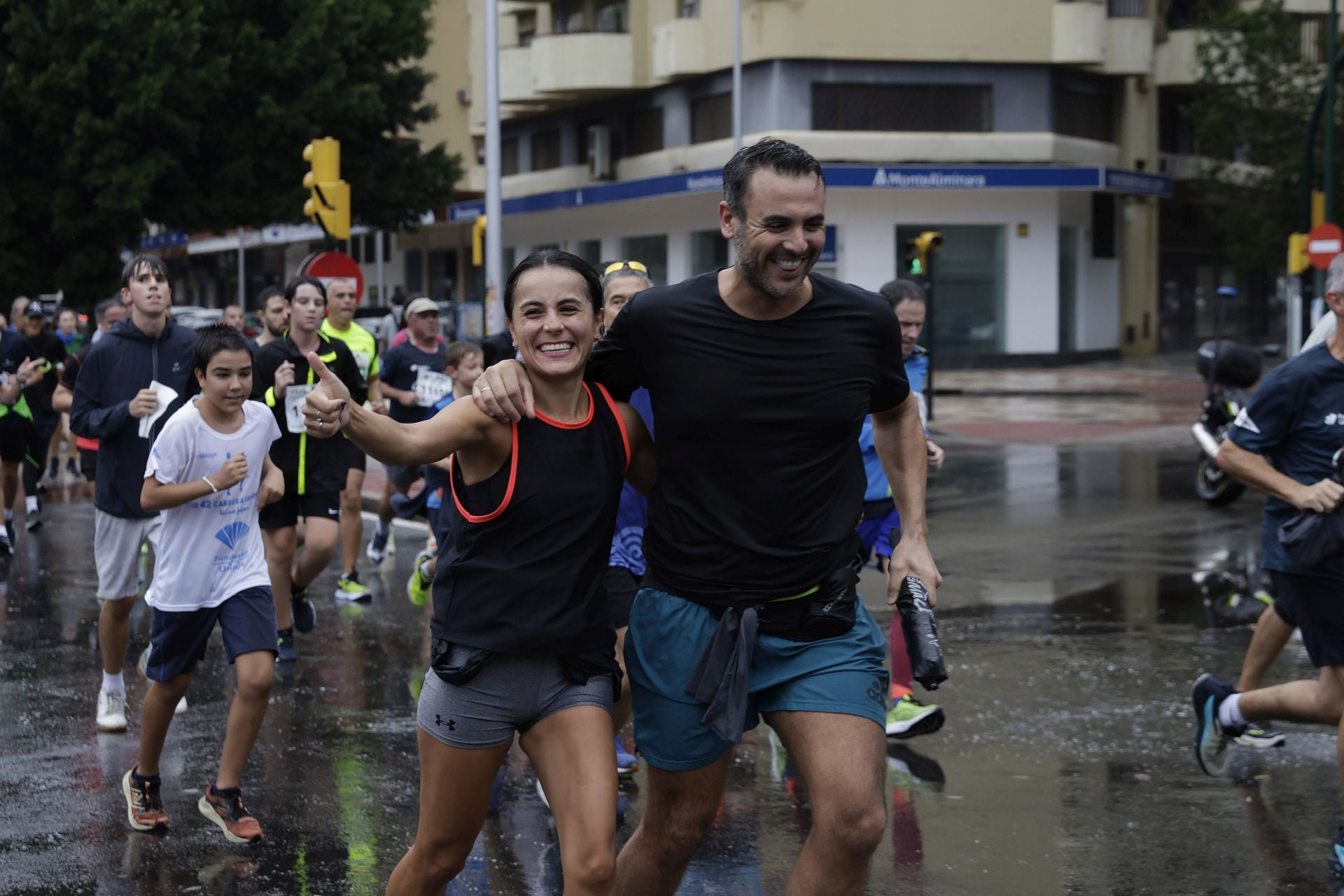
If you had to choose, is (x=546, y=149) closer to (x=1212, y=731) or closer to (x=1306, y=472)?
(x=1212, y=731)

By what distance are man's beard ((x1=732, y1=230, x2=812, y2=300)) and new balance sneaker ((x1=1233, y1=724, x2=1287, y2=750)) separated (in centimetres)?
366

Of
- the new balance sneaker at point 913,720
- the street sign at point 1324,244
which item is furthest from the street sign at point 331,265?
the street sign at point 1324,244

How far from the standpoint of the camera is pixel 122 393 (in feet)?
24.8

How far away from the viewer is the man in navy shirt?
5.53 m

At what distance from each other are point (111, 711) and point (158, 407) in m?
1.28

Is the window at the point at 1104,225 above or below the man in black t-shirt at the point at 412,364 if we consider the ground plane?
above

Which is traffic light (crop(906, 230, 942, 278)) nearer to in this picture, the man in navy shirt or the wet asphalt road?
the wet asphalt road

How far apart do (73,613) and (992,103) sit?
30.7 meters

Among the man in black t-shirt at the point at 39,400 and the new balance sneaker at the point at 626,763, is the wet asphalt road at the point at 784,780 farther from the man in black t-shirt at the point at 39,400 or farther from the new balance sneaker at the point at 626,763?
the man in black t-shirt at the point at 39,400

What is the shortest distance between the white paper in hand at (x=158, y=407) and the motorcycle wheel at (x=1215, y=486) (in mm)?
9928

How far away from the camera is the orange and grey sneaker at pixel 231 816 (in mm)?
5566

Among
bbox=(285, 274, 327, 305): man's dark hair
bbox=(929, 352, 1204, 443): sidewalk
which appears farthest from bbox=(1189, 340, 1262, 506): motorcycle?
bbox=(285, 274, 327, 305): man's dark hair

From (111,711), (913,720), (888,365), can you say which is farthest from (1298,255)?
(888,365)

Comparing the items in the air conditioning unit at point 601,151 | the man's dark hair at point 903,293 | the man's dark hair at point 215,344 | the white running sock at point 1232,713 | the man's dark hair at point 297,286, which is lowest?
the white running sock at point 1232,713
